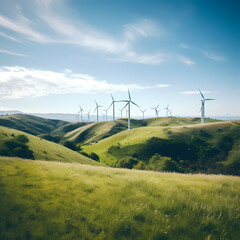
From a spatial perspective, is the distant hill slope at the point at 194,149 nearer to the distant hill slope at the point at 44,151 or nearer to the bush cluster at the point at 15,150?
the distant hill slope at the point at 44,151

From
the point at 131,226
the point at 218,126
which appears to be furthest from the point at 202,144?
the point at 131,226

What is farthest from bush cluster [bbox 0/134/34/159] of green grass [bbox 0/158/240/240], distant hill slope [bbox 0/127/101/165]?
green grass [bbox 0/158/240/240]

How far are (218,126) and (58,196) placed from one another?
448 feet

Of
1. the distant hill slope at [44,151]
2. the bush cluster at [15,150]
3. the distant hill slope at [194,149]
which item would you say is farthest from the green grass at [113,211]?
the distant hill slope at [194,149]

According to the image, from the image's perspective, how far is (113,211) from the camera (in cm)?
640

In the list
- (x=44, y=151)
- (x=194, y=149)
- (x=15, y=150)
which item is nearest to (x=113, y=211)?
(x=15, y=150)

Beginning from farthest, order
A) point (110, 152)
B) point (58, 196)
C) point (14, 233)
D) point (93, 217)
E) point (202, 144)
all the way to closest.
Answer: point (110, 152)
point (202, 144)
point (58, 196)
point (93, 217)
point (14, 233)

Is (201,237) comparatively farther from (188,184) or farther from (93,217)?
(188,184)

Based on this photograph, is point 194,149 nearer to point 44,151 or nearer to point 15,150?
point 44,151

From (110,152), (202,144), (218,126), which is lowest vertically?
(110,152)

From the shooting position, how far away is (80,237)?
501 centimetres

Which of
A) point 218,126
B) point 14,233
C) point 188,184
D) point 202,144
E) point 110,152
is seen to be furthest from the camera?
point 218,126

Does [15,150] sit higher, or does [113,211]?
[113,211]

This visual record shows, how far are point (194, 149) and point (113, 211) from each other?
310 ft
